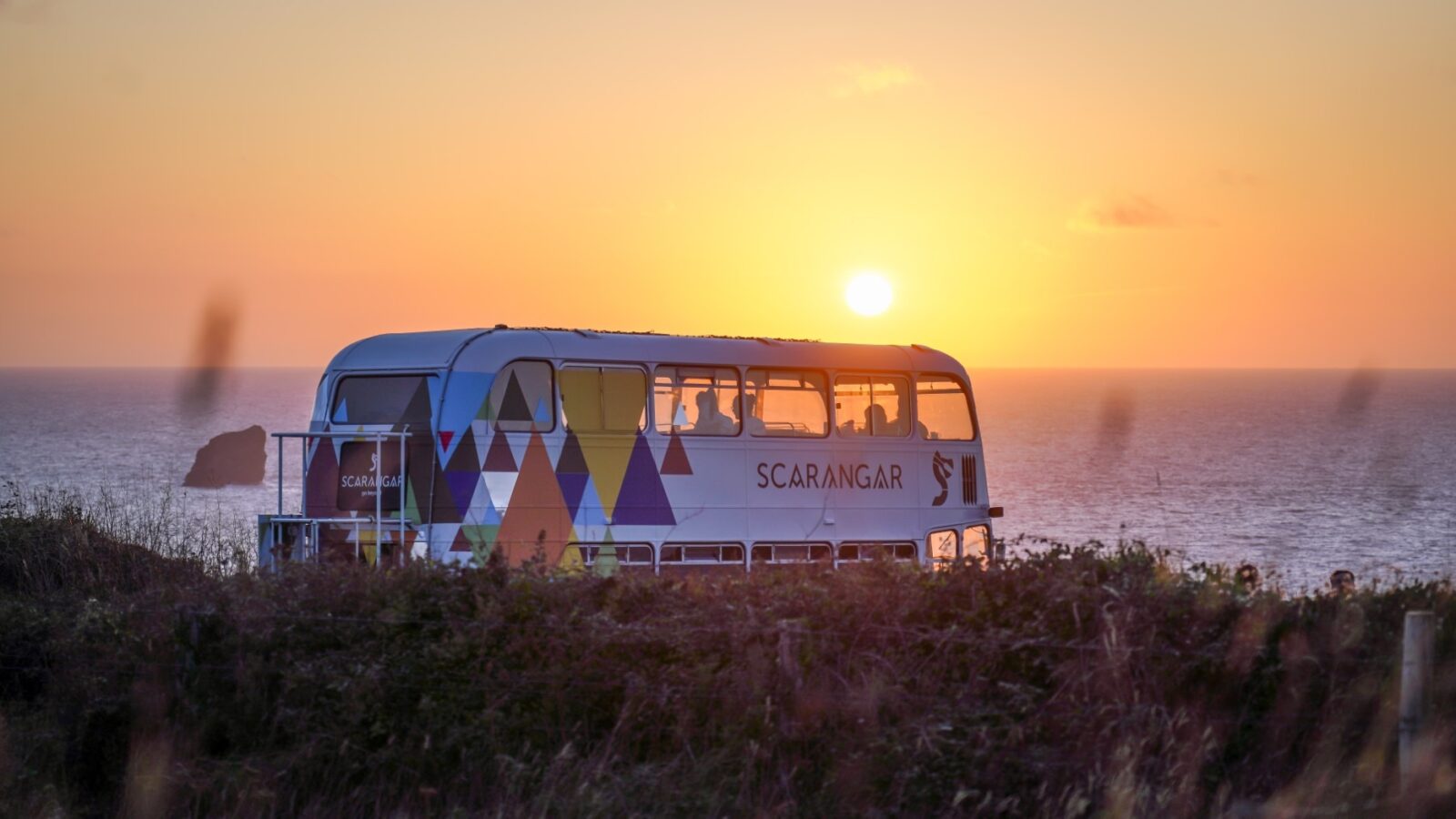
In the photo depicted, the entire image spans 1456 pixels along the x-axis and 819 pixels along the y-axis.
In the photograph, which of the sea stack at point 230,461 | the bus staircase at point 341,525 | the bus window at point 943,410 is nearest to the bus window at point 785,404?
the bus window at point 943,410

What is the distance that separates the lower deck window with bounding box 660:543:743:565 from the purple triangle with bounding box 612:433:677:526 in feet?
1.40

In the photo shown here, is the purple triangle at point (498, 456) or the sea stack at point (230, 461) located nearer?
the purple triangle at point (498, 456)

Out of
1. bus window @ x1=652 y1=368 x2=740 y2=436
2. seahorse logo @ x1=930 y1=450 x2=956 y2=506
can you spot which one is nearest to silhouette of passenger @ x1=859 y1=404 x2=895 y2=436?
seahorse logo @ x1=930 y1=450 x2=956 y2=506

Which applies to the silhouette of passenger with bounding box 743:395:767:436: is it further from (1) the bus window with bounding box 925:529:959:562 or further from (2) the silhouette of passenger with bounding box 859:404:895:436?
(1) the bus window with bounding box 925:529:959:562

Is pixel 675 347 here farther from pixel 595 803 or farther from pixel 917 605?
pixel 595 803

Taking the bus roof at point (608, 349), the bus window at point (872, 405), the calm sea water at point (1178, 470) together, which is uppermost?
the bus roof at point (608, 349)

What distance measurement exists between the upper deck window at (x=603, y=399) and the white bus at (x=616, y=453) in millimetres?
22

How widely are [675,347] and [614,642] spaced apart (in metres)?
10.2

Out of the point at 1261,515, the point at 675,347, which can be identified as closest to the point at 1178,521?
the point at 1261,515

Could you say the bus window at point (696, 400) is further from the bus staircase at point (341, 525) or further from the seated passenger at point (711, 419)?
the bus staircase at point (341, 525)

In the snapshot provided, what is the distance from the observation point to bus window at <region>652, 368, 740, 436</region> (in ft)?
63.6

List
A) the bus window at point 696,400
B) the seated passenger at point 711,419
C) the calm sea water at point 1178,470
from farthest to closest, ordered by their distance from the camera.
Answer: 1. the calm sea water at point 1178,470
2. the seated passenger at point 711,419
3. the bus window at point 696,400

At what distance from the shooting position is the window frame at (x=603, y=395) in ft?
60.5

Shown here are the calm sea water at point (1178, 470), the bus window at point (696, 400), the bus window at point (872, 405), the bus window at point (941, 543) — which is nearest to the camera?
the bus window at point (696, 400)
